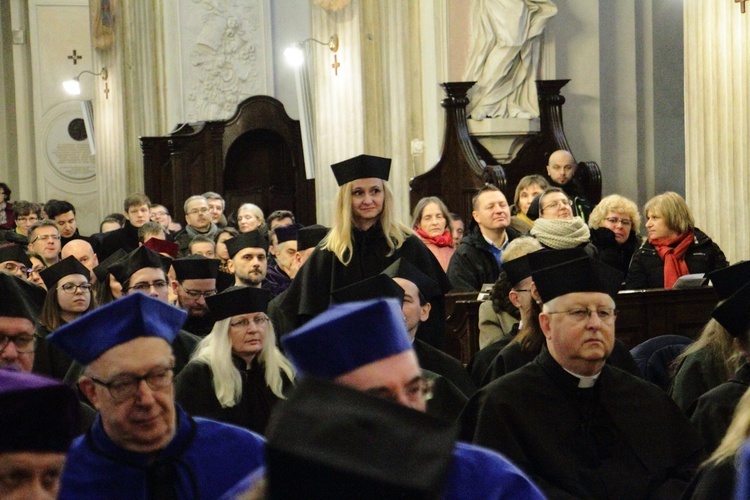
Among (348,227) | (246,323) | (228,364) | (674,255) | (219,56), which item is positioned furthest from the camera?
(219,56)

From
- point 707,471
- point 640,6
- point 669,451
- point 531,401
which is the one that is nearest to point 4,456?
point 707,471

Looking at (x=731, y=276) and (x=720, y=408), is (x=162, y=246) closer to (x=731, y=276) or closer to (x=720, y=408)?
(x=731, y=276)

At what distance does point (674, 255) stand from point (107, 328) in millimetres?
6364

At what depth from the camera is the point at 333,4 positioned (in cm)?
1520

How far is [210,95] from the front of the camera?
73.0ft

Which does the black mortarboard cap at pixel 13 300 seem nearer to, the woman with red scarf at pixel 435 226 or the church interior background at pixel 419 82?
the woman with red scarf at pixel 435 226

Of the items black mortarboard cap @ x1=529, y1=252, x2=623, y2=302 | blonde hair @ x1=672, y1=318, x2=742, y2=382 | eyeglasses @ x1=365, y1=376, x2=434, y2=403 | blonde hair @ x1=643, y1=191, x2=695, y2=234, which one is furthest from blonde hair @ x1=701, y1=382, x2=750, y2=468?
blonde hair @ x1=643, y1=191, x2=695, y2=234

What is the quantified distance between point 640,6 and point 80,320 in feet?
44.5

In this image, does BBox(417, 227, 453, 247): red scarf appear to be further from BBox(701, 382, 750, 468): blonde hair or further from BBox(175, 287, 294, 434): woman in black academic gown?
BBox(701, 382, 750, 468): blonde hair

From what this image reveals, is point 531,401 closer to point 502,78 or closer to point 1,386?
point 1,386

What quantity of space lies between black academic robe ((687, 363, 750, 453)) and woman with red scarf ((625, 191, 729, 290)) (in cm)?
411

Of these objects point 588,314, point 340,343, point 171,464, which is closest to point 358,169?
point 588,314

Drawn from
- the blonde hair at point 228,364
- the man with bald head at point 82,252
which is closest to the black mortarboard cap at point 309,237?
the man with bald head at point 82,252

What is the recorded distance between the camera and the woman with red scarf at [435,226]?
9820 millimetres
